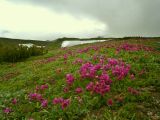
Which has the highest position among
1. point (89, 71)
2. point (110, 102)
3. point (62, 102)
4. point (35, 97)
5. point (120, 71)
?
point (120, 71)

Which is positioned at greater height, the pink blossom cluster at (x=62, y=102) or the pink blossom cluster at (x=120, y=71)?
the pink blossom cluster at (x=120, y=71)

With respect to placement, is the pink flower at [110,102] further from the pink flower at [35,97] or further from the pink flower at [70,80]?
the pink flower at [35,97]

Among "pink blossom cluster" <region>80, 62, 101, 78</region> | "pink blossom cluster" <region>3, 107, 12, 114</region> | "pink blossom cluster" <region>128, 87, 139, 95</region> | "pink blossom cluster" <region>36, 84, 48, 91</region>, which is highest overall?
"pink blossom cluster" <region>80, 62, 101, 78</region>

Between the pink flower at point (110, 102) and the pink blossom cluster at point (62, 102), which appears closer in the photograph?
the pink flower at point (110, 102)

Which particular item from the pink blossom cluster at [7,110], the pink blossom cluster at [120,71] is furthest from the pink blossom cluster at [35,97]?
the pink blossom cluster at [120,71]

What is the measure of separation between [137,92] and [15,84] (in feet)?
25.6

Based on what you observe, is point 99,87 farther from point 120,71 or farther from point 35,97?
point 35,97

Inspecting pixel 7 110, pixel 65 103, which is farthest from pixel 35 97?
pixel 65 103

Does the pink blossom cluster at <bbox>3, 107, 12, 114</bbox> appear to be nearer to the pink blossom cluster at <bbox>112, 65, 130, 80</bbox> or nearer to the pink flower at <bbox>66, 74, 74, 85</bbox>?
the pink flower at <bbox>66, 74, 74, 85</bbox>

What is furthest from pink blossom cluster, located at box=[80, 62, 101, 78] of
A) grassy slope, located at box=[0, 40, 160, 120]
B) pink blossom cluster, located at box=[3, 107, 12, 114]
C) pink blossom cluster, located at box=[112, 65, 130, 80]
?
pink blossom cluster, located at box=[3, 107, 12, 114]

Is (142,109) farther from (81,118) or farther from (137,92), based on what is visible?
(81,118)

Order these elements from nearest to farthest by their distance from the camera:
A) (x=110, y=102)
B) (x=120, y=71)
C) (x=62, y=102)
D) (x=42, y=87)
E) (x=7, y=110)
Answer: (x=110, y=102)
(x=62, y=102)
(x=7, y=110)
(x=120, y=71)
(x=42, y=87)

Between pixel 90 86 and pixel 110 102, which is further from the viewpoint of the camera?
pixel 90 86

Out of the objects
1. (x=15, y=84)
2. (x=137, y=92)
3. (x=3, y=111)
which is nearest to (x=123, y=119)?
(x=137, y=92)
